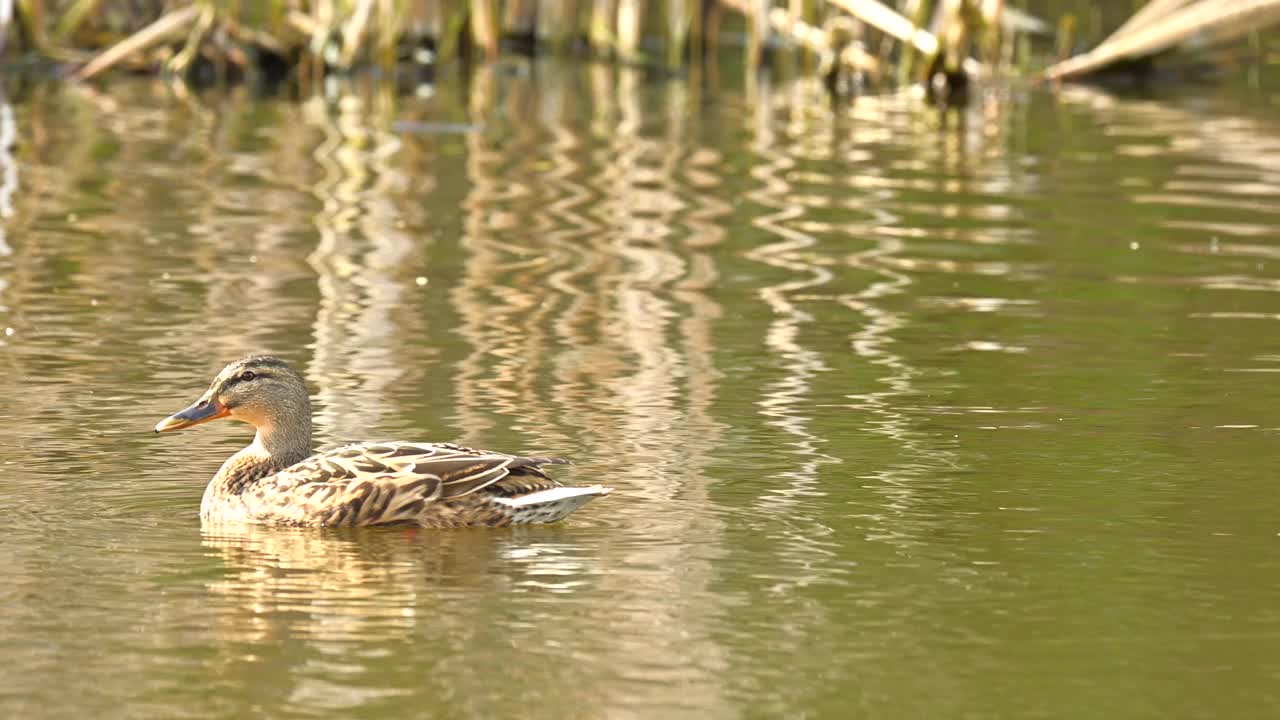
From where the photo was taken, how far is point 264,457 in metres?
9.91

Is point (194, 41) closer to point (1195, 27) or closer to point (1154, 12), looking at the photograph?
point (1154, 12)

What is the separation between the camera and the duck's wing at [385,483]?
933 centimetres

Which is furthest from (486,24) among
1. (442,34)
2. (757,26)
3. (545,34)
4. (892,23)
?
(892,23)

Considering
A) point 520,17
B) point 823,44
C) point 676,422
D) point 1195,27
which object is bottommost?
point 676,422

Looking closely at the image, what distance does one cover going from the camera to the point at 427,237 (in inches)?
707

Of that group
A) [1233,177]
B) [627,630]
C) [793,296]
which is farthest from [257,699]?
[1233,177]

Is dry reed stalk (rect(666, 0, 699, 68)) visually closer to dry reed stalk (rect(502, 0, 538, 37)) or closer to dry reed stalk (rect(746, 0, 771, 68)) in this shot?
dry reed stalk (rect(746, 0, 771, 68))

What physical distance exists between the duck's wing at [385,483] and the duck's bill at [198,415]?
2.00 ft

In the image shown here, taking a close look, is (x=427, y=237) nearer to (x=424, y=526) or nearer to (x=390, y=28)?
(x=424, y=526)

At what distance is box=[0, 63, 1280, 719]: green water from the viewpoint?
7.58m

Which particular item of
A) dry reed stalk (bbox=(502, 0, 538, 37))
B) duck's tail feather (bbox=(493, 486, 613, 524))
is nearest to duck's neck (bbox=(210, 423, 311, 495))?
duck's tail feather (bbox=(493, 486, 613, 524))

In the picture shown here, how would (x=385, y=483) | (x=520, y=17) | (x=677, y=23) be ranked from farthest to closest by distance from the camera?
(x=520, y=17)
(x=677, y=23)
(x=385, y=483)

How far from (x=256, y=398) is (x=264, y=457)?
23 cm

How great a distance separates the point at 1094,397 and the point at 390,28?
61.8ft
